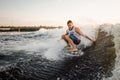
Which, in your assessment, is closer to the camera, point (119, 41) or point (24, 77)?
point (24, 77)

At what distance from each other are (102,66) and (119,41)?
277cm

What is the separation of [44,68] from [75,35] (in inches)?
149

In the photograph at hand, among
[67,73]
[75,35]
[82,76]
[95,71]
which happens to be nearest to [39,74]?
[67,73]

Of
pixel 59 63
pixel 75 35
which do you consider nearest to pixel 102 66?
pixel 59 63

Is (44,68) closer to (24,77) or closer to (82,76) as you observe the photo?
(24,77)

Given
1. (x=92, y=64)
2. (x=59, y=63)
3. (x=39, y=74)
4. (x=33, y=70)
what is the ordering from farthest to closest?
(x=59, y=63) < (x=92, y=64) < (x=33, y=70) < (x=39, y=74)

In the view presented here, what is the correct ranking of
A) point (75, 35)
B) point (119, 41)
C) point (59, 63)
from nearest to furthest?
point (59, 63) → point (119, 41) → point (75, 35)

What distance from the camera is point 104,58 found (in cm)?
736

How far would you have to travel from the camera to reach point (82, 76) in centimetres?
571

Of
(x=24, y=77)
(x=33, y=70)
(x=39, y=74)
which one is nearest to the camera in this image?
(x=24, y=77)

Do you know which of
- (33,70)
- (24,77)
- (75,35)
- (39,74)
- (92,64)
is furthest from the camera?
(75,35)

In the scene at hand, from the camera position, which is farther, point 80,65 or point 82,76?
point 80,65

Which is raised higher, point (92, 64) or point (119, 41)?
point (119, 41)

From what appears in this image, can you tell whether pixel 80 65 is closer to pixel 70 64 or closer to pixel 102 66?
pixel 70 64
